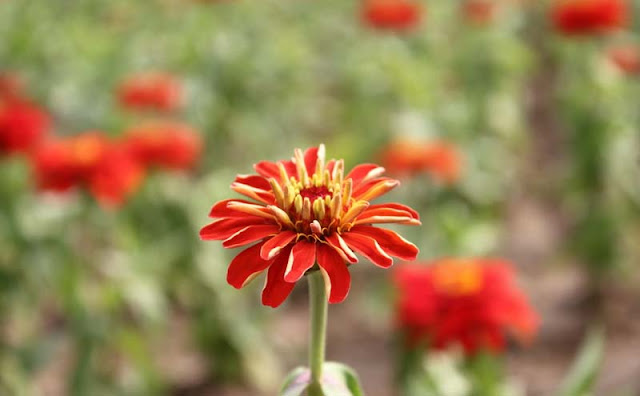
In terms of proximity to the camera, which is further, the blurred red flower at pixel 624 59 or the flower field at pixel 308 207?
the blurred red flower at pixel 624 59

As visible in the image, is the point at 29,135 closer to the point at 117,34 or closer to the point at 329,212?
the point at 329,212

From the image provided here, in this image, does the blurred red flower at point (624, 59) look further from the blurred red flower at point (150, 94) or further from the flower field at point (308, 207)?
the blurred red flower at point (150, 94)

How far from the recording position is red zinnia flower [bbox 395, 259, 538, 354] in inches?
56.3

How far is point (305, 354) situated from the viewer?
272cm

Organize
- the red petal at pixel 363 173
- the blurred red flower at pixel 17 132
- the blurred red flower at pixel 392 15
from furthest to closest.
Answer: the blurred red flower at pixel 392 15
the blurred red flower at pixel 17 132
the red petal at pixel 363 173

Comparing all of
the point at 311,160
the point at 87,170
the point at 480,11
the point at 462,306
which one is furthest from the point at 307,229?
the point at 480,11

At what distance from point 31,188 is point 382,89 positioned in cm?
152

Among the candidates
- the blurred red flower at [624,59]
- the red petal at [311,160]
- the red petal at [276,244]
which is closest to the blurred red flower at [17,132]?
the red petal at [311,160]

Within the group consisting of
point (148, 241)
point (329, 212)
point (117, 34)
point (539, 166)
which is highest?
point (117, 34)

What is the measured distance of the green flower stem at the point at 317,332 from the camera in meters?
0.71

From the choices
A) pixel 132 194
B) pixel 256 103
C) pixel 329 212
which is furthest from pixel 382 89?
pixel 329 212

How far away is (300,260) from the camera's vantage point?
641 mm

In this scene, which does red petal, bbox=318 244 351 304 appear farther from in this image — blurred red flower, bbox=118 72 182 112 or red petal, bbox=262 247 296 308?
blurred red flower, bbox=118 72 182 112

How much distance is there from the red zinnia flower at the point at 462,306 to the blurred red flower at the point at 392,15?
1837 millimetres
